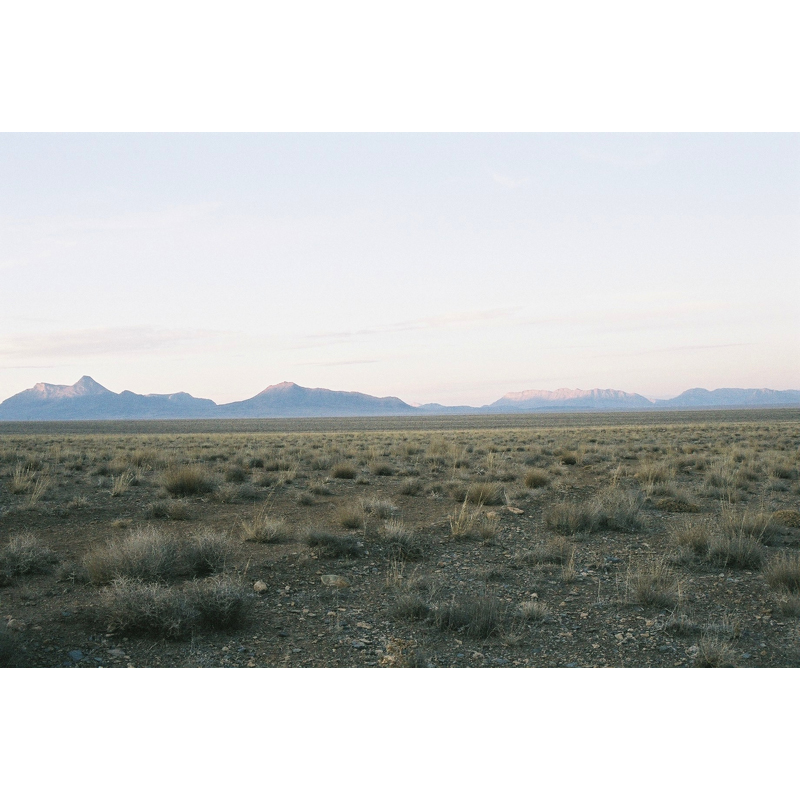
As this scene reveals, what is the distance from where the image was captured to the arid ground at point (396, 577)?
5.99 meters

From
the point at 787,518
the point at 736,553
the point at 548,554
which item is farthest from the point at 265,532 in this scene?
the point at 787,518

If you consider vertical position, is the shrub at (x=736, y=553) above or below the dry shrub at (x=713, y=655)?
above

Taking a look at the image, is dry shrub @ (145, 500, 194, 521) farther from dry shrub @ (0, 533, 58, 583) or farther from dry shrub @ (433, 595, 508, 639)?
dry shrub @ (433, 595, 508, 639)

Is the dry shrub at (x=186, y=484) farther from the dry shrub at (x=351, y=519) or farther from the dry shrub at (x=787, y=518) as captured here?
the dry shrub at (x=787, y=518)

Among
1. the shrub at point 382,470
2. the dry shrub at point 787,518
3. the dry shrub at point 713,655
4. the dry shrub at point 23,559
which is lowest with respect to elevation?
the dry shrub at point 713,655

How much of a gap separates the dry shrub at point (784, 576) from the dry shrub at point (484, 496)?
606 centimetres

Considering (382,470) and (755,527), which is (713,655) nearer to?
(755,527)

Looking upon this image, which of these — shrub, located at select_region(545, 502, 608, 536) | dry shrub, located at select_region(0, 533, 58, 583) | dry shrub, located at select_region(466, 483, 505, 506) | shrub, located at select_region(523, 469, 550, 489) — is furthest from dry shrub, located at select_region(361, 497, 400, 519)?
dry shrub, located at select_region(0, 533, 58, 583)

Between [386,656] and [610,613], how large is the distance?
8.98ft

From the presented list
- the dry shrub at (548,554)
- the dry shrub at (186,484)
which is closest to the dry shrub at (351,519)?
the dry shrub at (548,554)

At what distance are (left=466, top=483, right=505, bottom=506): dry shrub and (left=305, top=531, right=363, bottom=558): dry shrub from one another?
4.41 m

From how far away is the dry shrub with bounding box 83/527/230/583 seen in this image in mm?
7691

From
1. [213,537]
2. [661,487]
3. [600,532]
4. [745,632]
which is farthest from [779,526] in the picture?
[213,537]

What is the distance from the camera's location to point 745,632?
6.37 meters
